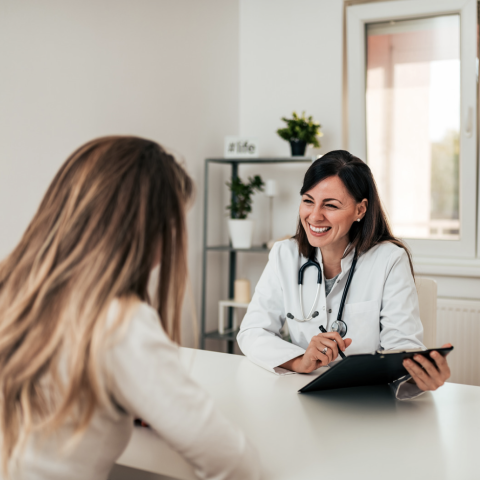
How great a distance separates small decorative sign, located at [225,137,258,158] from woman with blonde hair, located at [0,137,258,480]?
7.69 ft

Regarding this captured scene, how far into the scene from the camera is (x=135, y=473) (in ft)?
2.95

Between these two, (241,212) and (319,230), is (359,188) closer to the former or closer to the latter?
(319,230)

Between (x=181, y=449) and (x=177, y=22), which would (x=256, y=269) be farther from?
(x=181, y=449)

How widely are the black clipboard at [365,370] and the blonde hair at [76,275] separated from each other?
47 centimetres

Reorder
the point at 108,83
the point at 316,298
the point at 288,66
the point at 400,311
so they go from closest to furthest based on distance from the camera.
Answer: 1. the point at 400,311
2. the point at 316,298
3. the point at 108,83
4. the point at 288,66

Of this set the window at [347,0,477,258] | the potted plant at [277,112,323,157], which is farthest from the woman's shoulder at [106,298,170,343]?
the window at [347,0,477,258]

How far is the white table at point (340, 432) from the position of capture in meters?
0.88

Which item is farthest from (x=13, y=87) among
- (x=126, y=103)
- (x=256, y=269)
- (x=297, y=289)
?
(x=256, y=269)

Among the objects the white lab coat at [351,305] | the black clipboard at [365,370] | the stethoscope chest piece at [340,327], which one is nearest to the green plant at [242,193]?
the white lab coat at [351,305]

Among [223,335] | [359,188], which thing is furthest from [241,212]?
[359,188]

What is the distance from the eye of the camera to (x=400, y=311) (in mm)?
1548

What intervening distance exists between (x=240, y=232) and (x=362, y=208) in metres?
1.41

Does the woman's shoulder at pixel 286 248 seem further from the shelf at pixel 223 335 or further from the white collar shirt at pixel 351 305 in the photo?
the shelf at pixel 223 335

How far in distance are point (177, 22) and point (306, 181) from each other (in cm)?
162
